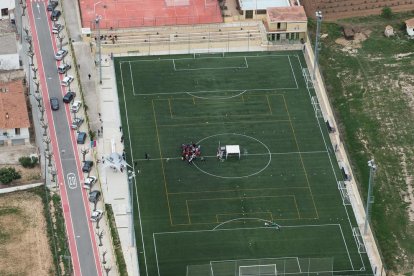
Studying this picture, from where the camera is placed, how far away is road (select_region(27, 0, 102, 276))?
504 feet

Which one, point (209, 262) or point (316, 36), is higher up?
point (316, 36)

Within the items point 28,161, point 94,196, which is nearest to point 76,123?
point 28,161

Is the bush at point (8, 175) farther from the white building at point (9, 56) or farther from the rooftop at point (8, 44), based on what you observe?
the rooftop at point (8, 44)

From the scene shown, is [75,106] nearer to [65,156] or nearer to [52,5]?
[65,156]

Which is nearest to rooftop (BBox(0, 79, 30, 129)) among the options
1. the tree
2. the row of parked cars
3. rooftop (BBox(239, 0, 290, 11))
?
the row of parked cars

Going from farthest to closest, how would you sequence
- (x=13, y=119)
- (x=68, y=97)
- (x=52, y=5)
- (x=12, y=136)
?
(x=52, y=5) < (x=68, y=97) < (x=13, y=119) < (x=12, y=136)

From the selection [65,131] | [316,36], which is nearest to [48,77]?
[65,131]

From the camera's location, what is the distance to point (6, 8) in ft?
640

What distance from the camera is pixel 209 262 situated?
15250 cm

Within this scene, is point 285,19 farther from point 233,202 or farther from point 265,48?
point 233,202

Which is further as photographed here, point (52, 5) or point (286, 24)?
point (52, 5)

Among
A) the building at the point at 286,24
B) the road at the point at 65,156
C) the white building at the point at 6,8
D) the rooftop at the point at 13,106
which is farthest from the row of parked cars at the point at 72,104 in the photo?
the building at the point at 286,24

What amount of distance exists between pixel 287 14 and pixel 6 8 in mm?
42530

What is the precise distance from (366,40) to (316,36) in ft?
43.5
